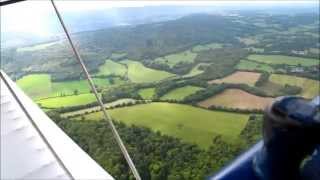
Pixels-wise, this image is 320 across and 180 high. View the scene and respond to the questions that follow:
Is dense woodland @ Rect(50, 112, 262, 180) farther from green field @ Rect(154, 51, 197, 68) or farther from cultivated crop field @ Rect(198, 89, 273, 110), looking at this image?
green field @ Rect(154, 51, 197, 68)

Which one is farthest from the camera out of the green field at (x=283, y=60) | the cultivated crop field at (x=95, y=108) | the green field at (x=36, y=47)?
the green field at (x=36, y=47)

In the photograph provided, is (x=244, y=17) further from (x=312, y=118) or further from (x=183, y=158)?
(x=312, y=118)

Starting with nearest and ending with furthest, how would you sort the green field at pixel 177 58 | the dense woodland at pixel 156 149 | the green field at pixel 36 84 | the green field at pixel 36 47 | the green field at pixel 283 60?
the dense woodland at pixel 156 149
the green field at pixel 36 84
the green field at pixel 283 60
the green field at pixel 36 47
the green field at pixel 177 58

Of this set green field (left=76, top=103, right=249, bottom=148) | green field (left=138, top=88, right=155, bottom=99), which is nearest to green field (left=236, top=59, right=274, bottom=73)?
green field (left=138, top=88, right=155, bottom=99)

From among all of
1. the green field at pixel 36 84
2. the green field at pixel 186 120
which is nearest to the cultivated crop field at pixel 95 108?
the green field at pixel 186 120

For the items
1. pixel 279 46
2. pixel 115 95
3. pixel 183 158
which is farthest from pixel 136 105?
pixel 279 46

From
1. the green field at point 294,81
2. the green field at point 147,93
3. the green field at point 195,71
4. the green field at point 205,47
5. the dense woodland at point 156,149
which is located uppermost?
the dense woodland at point 156,149

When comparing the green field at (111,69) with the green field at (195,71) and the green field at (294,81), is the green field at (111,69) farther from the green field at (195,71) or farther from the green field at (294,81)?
the green field at (294,81)
